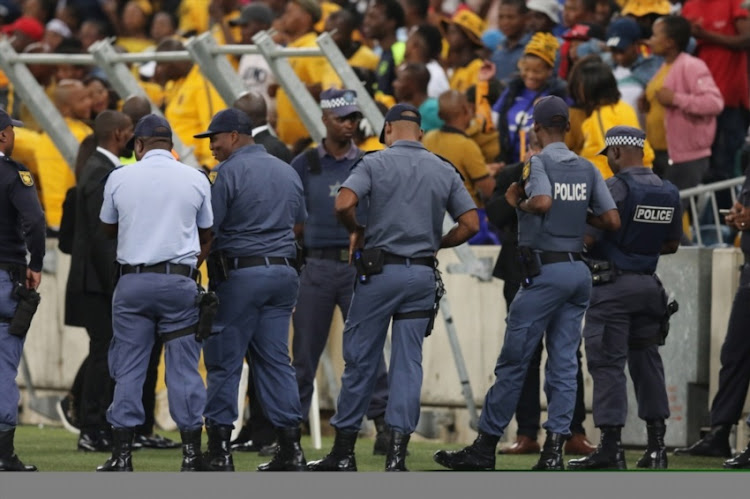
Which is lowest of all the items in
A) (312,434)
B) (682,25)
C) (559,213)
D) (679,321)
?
(312,434)

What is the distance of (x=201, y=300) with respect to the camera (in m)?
10.6

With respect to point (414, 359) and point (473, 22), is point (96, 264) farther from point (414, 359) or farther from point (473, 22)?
point (473, 22)

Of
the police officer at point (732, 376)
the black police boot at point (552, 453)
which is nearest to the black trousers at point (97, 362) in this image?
the black police boot at point (552, 453)

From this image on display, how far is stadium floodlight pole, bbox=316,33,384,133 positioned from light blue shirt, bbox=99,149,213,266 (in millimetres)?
2713

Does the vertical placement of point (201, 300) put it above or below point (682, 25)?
below

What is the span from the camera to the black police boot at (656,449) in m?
11.5

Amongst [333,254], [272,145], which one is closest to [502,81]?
[272,145]

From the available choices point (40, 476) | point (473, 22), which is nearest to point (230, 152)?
point (40, 476)

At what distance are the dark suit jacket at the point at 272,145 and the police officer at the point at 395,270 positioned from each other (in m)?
1.72

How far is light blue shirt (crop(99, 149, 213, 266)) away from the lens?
1052 centimetres

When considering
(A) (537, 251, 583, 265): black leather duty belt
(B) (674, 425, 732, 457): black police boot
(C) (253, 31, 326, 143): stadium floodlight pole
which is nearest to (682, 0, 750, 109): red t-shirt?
(B) (674, 425, 732, 457): black police boot

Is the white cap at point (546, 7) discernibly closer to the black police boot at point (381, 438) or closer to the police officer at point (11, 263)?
the black police boot at point (381, 438)

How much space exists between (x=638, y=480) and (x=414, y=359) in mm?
1757

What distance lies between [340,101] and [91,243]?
2064 millimetres
